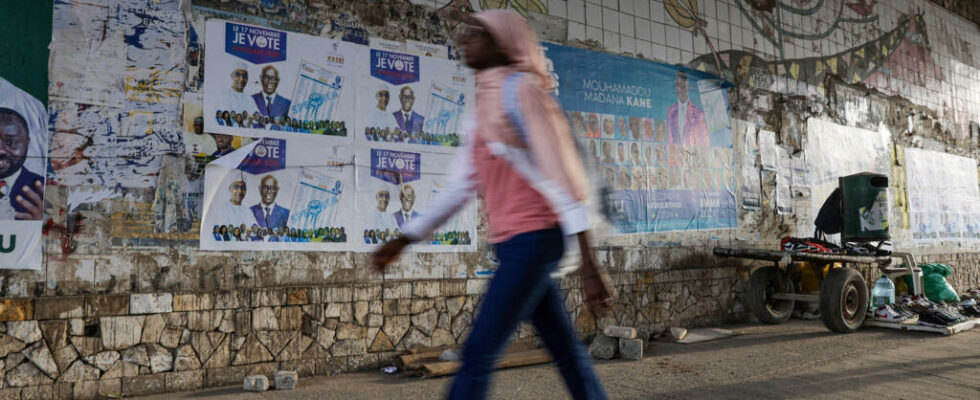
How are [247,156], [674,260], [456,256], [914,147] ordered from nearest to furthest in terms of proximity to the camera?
[247,156], [456,256], [674,260], [914,147]

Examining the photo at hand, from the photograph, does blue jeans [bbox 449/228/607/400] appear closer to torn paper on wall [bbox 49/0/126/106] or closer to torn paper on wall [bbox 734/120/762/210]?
torn paper on wall [bbox 49/0/126/106]

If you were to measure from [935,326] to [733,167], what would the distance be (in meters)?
3.01

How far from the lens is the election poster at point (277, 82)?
5.18 metres

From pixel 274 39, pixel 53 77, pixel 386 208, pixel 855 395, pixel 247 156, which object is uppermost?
pixel 274 39

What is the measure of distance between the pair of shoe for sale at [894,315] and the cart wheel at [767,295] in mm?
1009

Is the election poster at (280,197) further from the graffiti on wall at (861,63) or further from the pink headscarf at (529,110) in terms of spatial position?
the graffiti on wall at (861,63)

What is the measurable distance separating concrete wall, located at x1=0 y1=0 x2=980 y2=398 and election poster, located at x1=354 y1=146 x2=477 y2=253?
188 millimetres

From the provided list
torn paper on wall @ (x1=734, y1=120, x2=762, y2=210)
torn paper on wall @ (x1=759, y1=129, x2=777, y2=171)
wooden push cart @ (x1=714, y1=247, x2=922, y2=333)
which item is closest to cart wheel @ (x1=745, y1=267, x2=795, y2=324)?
wooden push cart @ (x1=714, y1=247, x2=922, y2=333)

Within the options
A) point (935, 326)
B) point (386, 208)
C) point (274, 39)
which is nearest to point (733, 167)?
point (935, 326)

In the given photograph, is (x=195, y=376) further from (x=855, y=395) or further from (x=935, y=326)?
(x=935, y=326)

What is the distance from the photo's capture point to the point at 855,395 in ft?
14.7

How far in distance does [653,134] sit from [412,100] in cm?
334

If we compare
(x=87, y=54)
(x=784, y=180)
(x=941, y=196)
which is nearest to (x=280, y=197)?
(x=87, y=54)

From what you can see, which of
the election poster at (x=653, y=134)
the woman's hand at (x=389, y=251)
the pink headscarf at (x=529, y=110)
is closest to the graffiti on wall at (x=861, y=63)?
the election poster at (x=653, y=134)
